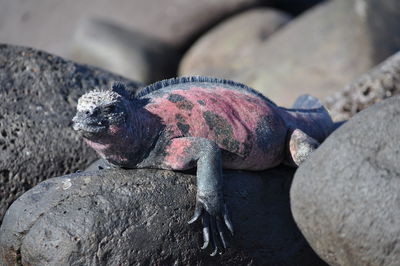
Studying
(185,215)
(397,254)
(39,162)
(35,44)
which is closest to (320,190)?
(397,254)

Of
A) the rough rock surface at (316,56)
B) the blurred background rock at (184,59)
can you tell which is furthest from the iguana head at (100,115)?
the rough rock surface at (316,56)

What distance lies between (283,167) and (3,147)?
200 cm

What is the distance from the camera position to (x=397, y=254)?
361cm

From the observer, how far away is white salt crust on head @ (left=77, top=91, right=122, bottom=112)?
4059mm

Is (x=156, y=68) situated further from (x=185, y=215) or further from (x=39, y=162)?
(x=185, y=215)

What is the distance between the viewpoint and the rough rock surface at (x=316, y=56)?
8812mm

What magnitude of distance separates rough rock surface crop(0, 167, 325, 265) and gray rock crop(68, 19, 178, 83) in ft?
22.0

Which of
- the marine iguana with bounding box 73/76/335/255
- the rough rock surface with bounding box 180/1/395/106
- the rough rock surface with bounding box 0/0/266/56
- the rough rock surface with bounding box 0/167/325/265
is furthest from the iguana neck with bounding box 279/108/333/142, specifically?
the rough rock surface with bounding box 0/0/266/56

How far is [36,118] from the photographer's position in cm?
537

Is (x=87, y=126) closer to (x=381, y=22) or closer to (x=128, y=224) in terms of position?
(x=128, y=224)

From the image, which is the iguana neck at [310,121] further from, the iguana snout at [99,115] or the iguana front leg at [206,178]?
the iguana snout at [99,115]

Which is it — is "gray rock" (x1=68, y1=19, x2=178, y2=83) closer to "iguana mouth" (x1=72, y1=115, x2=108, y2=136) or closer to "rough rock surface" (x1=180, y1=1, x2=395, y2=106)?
"rough rock surface" (x1=180, y1=1, x2=395, y2=106)

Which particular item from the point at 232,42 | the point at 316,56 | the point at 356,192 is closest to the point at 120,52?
the point at 232,42

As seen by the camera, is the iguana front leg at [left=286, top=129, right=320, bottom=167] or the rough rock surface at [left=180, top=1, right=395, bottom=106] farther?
the rough rock surface at [left=180, top=1, right=395, bottom=106]
